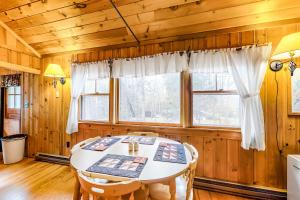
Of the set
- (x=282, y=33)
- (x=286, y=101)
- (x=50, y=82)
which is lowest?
(x=286, y=101)

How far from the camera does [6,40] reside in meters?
3.01

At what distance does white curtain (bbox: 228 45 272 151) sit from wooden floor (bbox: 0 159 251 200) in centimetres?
88

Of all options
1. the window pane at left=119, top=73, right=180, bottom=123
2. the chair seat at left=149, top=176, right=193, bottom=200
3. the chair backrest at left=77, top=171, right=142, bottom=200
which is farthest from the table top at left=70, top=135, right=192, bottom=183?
the window pane at left=119, top=73, right=180, bottom=123

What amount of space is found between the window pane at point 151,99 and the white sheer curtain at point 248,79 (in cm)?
78

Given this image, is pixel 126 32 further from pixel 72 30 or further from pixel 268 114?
pixel 268 114

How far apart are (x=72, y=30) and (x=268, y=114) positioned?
3382 millimetres

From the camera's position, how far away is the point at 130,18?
2436 mm

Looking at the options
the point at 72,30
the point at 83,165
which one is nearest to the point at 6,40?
the point at 72,30

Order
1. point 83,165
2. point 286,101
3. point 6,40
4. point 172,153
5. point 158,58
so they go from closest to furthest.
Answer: point 83,165 → point 172,153 → point 286,101 → point 158,58 → point 6,40

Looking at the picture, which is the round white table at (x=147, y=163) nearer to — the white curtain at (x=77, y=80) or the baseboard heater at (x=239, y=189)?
the baseboard heater at (x=239, y=189)

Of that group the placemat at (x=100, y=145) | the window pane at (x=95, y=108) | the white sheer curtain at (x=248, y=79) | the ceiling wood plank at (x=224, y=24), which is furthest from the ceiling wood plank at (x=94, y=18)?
the placemat at (x=100, y=145)

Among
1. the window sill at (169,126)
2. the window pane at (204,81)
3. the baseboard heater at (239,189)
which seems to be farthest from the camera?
the window pane at (204,81)

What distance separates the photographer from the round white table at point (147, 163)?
3.87 feet

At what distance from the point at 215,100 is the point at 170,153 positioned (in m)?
1.36
